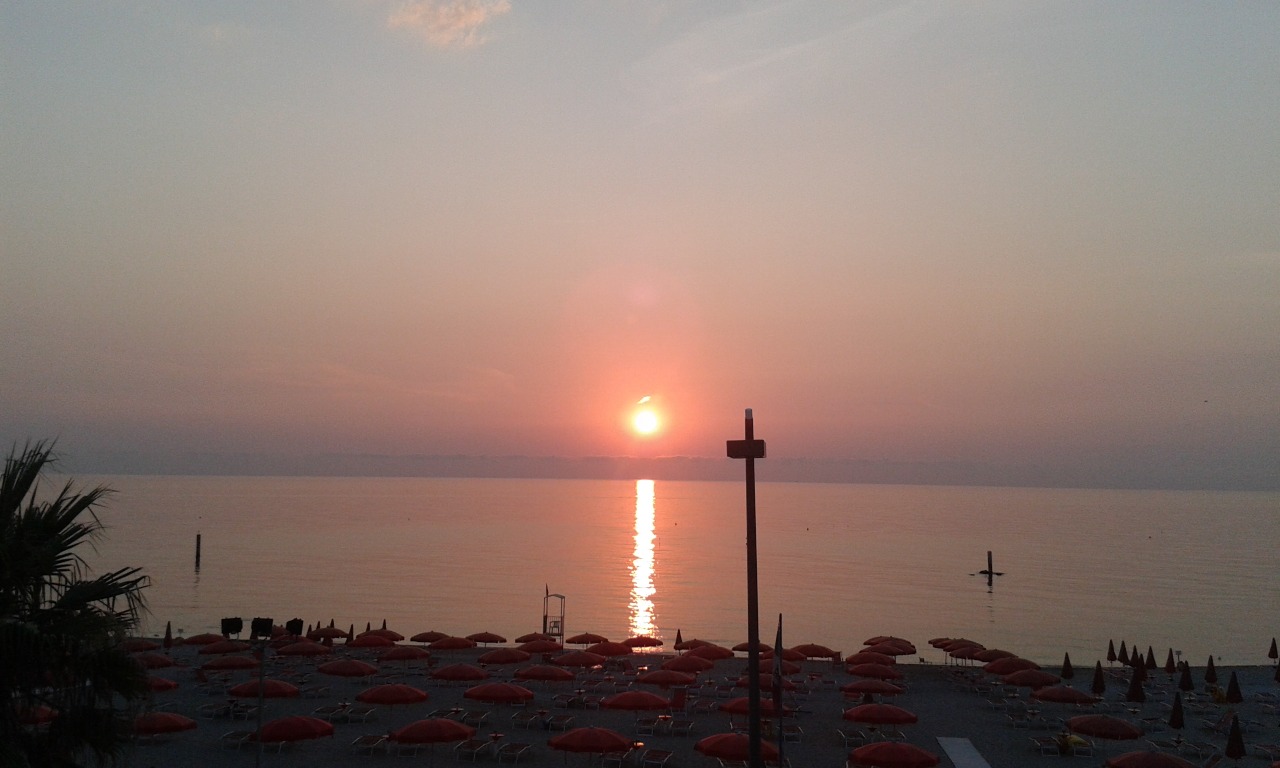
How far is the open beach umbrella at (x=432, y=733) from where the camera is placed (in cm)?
2123

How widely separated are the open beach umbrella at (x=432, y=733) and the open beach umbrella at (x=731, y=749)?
553 centimetres

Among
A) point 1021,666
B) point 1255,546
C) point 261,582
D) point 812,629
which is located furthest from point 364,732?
point 1255,546

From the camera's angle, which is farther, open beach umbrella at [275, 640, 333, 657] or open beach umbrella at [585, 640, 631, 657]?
open beach umbrella at [585, 640, 631, 657]

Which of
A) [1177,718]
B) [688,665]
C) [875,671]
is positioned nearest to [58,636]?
[688,665]

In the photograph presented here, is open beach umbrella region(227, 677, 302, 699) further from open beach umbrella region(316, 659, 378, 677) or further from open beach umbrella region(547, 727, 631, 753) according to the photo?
open beach umbrella region(547, 727, 631, 753)

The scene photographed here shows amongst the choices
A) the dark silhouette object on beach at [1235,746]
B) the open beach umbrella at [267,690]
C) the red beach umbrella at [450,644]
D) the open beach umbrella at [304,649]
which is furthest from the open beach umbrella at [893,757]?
the open beach umbrella at [304,649]

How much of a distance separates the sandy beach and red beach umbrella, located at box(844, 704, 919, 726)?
3.69 feet

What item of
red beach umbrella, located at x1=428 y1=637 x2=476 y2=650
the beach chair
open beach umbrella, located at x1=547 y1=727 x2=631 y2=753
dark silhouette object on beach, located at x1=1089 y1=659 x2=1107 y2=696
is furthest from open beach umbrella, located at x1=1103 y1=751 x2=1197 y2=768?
red beach umbrella, located at x1=428 y1=637 x2=476 y2=650

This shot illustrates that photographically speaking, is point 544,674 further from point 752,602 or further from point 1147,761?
point 1147,761

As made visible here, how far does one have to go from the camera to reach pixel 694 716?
28.7 m

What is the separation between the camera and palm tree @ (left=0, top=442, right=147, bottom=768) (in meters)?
8.42

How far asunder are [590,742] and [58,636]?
1459 centimetres

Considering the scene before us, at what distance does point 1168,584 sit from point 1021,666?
262ft

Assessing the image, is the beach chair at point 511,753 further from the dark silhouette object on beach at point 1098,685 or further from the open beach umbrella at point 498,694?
the dark silhouette object on beach at point 1098,685
